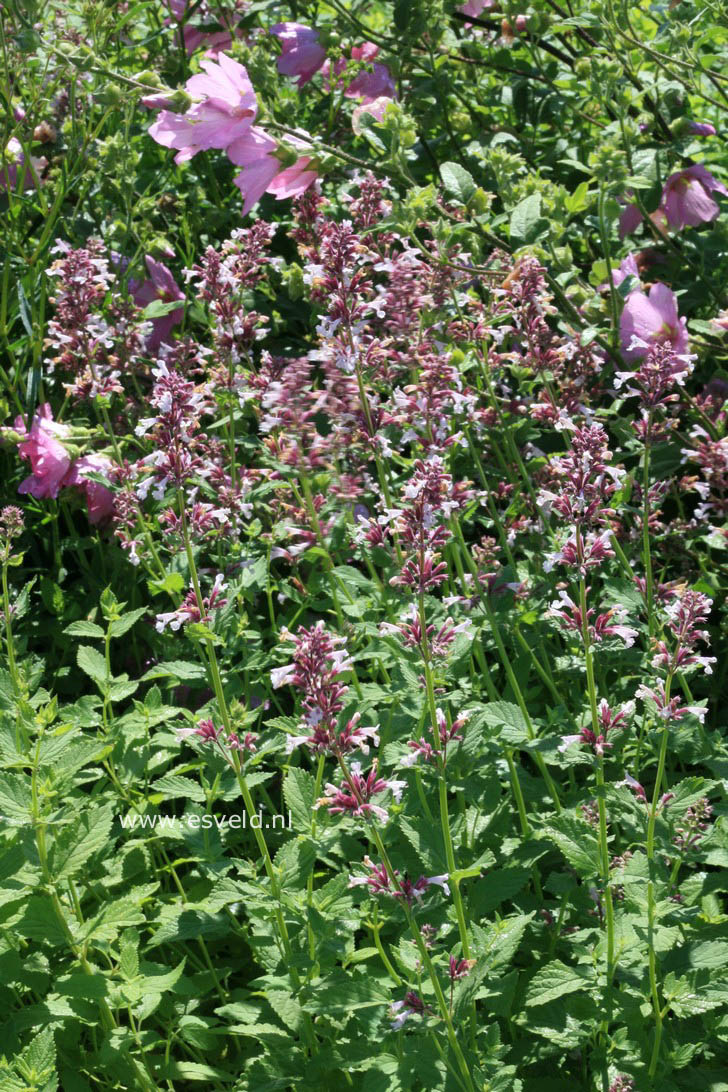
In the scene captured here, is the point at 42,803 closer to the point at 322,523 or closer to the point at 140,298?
the point at 322,523

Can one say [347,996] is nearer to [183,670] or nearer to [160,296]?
[183,670]

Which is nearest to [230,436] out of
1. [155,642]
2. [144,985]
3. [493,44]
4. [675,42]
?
[155,642]

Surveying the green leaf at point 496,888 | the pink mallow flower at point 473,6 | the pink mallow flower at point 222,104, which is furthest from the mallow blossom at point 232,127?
the green leaf at point 496,888

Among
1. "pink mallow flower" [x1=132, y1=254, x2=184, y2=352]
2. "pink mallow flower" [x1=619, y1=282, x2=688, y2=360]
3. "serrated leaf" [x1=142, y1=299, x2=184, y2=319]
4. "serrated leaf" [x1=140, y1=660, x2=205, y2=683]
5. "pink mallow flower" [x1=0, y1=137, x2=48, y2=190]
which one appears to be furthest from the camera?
"pink mallow flower" [x1=132, y1=254, x2=184, y2=352]

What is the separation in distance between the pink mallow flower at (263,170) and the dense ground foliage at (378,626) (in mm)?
12

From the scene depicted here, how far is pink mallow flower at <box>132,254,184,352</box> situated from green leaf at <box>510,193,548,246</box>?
1251 millimetres

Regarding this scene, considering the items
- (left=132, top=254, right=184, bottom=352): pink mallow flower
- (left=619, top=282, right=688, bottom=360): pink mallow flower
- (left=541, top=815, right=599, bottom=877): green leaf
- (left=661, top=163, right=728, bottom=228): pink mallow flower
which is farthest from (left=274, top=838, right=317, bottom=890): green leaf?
(left=661, top=163, right=728, bottom=228): pink mallow flower

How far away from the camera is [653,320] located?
2.61 meters

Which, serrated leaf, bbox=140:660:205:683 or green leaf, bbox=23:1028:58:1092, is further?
serrated leaf, bbox=140:660:205:683

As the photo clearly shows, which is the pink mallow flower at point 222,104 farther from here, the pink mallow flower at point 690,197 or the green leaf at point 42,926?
the green leaf at point 42,926

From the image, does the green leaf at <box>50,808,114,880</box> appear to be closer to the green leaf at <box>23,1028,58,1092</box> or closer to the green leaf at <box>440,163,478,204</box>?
the green leaf at <box>23,1028,58,1092</box>

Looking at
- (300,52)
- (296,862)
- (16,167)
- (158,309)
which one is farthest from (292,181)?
(16,167)

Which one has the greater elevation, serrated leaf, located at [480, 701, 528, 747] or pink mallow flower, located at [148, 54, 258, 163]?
pink mallow flower, located at [148, 54, 258, 163]

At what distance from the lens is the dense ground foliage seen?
1.84 m
